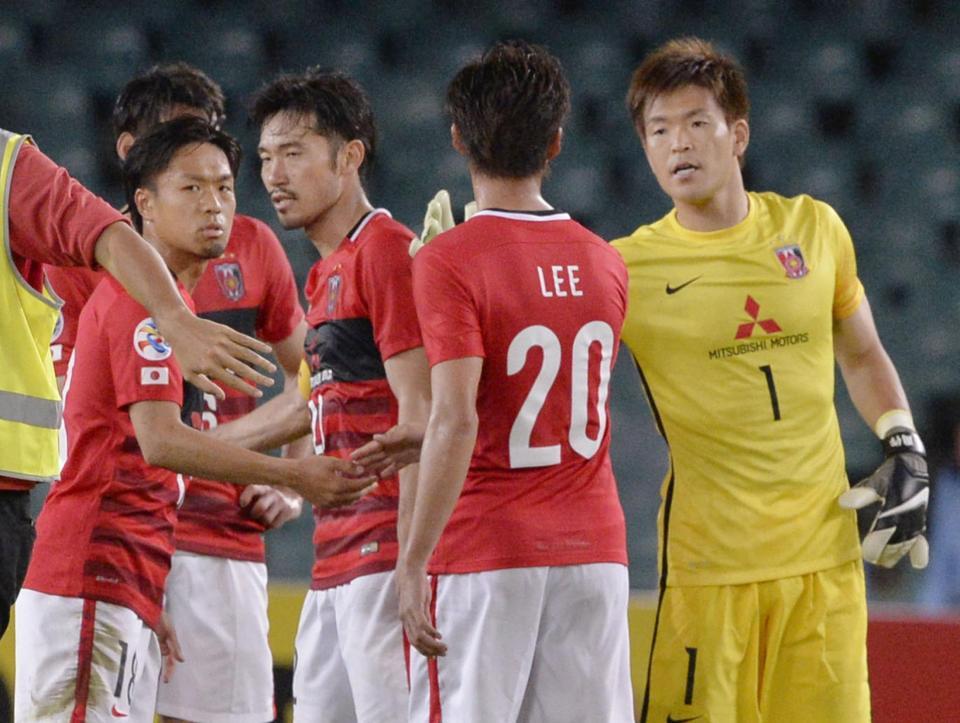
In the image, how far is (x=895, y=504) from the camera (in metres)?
3.12

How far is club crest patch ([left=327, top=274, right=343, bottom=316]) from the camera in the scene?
9.60 feet

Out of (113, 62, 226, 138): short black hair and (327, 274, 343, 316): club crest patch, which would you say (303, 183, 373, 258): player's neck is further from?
(113, 62, 226, 138): short black hair

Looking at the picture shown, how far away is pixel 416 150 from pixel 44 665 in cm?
413

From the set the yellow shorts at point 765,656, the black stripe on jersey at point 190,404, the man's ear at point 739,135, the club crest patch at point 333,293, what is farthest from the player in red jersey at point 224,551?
the man's ear at point 739,135

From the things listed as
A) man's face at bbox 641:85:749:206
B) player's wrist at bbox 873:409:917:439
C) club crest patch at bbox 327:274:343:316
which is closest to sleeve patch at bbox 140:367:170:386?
club crest patch at bbox 327:274:343:316

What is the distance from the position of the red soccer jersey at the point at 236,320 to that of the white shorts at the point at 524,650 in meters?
0.91

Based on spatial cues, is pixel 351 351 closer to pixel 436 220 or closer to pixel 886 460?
pixel 436 220

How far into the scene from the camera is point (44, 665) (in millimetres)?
2861

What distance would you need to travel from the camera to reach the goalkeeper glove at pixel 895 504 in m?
3.10

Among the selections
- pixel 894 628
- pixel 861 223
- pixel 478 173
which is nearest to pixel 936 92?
pixel 861 223

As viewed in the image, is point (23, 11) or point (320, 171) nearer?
point (320, 171)

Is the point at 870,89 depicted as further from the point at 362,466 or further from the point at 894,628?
the point at 362,466

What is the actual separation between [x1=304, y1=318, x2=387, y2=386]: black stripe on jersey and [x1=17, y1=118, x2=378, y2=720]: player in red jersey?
253 mm

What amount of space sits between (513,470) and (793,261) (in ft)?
2.73
